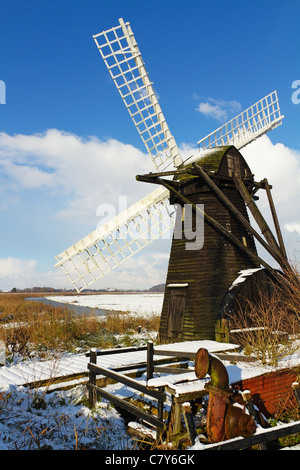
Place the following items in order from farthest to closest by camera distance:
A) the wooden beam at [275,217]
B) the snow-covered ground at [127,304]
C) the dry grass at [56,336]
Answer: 1. the snow-covered ground at [127,304]
2. the wooden beam at [275,217]
3. the dry grass at [56,336]

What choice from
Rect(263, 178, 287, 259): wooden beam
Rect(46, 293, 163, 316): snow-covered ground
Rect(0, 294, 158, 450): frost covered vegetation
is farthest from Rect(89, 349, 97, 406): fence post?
Rect(46, 293, 163, 316): snow-covered ground

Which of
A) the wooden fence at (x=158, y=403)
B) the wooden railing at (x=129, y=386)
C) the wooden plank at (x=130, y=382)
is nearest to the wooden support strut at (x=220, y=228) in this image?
the wooden fence at (x=158, y=403)

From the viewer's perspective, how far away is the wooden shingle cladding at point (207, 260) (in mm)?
10945

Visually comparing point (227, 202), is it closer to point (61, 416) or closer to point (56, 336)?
point (56, 336)

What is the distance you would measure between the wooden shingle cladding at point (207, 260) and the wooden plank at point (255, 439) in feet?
20.2

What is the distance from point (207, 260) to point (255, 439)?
24.1 ft

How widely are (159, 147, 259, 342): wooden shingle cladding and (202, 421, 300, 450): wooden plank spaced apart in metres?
6.17

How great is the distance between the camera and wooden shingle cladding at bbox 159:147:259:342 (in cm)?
1095

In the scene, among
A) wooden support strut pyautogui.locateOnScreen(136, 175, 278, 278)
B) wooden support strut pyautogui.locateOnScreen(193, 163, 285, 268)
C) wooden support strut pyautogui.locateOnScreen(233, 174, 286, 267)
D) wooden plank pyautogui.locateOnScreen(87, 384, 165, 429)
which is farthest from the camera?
wooden support strut pyautogui.locateOnScreen(233, 174, 286, 267)

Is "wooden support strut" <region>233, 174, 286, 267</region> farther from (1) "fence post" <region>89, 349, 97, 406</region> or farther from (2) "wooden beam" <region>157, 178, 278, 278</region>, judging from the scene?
(1) "fence post" <region>89, 349, 97, 406</region>

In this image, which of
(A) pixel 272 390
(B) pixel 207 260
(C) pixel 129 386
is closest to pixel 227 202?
(B) pixel 207 260

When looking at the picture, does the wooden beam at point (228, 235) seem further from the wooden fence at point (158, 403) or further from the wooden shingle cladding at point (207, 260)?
the wooden fence at point (158, 403)

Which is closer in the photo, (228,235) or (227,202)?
(228,235)

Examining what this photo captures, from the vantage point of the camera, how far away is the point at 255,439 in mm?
4133
